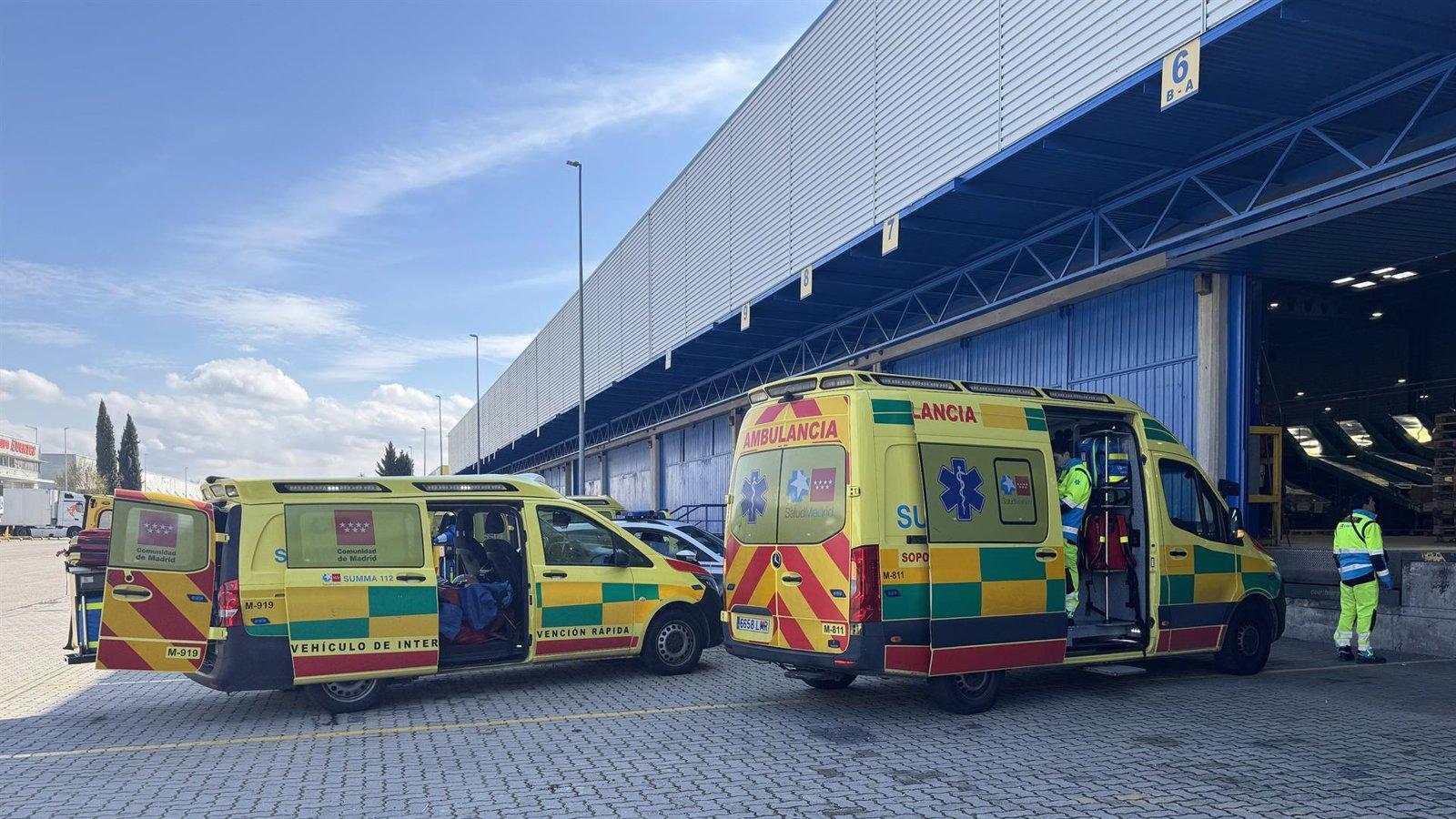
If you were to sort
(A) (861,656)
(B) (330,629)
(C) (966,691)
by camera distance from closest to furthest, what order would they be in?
(A) (861,656)
(C) (966,691)
(B) (330,629)

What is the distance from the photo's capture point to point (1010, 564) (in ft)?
25.3

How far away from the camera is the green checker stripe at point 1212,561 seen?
8.95m

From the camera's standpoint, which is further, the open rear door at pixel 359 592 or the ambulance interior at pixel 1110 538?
the ambulance interior at pixel 1110 538

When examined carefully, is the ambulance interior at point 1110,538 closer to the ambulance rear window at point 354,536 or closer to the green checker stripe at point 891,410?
the green checker stripe at point 891,410

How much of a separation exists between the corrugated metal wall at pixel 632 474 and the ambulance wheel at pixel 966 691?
29.3 meters

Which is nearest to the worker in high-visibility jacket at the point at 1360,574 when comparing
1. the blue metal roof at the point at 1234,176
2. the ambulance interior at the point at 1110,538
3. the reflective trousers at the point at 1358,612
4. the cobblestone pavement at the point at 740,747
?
the reflective trousers at the point at 1358,612

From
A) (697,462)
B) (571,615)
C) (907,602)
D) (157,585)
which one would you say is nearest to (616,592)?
(571,615)

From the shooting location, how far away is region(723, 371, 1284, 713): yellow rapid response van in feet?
23.7

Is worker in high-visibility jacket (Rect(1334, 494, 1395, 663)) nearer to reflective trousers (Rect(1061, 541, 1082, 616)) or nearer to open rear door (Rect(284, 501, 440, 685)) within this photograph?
reflective trousers (Rect(1061, 541, 1082, 616))

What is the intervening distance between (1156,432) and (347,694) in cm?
714

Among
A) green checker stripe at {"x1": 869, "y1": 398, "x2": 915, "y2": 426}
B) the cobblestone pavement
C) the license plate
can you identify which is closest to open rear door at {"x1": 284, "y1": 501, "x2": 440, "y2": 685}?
the cobblestone pavement

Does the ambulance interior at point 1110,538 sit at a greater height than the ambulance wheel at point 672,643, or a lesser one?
greater

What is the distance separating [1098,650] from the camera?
8.42 metres

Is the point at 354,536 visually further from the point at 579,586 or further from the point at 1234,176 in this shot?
the point at 1234,176
